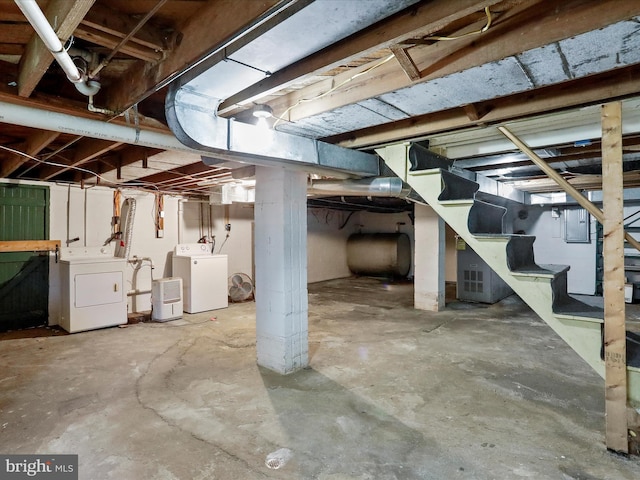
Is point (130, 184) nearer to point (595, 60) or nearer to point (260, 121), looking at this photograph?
point (260, 121)

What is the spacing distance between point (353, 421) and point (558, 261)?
Result: 6.60 metres

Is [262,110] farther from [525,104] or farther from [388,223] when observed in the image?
[388,223]

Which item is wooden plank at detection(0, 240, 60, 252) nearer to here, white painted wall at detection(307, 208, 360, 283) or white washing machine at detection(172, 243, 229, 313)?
white washing machine at detection(172, 243, 229, 313)

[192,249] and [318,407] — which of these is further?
[192,249]

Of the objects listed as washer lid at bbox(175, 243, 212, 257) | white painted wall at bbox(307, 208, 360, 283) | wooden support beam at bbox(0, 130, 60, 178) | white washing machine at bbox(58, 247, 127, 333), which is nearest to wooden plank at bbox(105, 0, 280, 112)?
wooden support beam at bbox(0, 130, 60, 178)

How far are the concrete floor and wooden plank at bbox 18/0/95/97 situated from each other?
6.37ft

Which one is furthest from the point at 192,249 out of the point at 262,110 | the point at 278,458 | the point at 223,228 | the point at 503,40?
the point at 503,40

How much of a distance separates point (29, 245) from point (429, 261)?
5.57 metres

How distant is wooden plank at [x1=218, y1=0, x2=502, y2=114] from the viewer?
3.56 feet

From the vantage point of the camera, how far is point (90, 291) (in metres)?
4.54

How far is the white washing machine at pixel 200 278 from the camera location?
5.47 m

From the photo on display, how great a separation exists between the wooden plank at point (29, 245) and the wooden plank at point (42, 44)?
146 inches

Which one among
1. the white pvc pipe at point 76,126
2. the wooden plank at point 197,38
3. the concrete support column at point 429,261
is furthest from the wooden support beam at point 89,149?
the concrete support column at point 429,261

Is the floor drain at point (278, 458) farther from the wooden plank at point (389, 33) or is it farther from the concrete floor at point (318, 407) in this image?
the wooden plank at point (389, 33)
